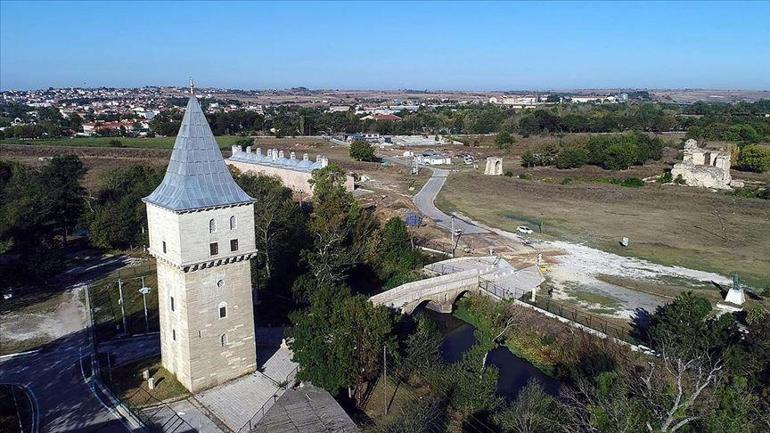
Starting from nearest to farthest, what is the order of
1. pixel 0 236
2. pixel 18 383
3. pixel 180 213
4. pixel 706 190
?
pixel 180 213 < pixel 18 383 < pixel 0 236 < pixel 706 190

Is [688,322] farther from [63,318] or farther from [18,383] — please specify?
[63,318]

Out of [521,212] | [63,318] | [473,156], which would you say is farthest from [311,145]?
[63,318]

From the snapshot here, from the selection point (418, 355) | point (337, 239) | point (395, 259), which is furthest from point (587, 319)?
point (337, 239)

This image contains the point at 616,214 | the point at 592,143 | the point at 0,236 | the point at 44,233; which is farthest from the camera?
the point at 592,143

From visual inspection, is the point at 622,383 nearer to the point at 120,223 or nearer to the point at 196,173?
the point at 196,173

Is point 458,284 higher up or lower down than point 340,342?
lower down

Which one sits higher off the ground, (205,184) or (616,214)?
(205,184)

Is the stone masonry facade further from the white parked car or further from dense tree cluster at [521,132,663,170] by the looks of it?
dense tree cluster at [521,132,663,170]
